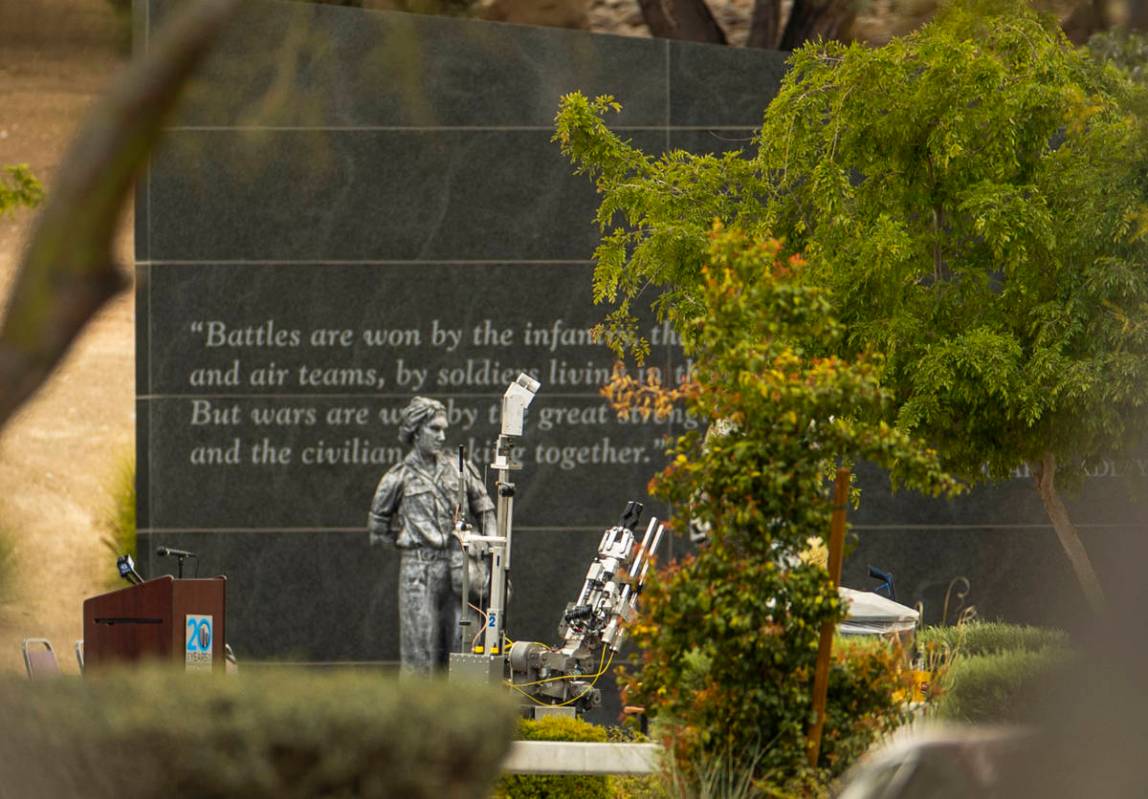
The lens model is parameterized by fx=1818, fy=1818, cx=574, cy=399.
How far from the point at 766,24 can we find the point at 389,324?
781cm

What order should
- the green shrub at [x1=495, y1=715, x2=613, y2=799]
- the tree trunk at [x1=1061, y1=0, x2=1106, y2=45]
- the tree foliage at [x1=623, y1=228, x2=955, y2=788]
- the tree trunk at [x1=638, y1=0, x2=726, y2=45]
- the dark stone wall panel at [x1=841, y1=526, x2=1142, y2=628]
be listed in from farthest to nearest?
1. the tree trunk at [x1=1061, y1=0, x2=1106, y2=45]
2. the tree trunk at [x1=638, y1=0, x2=726, y2=45]
3. the dark stone wall panel at [x1=841, y1=526, x2=1142, y2=628]
4. the green shrub at [x1=495, y1=715, x2=613, y2=799]
5. the tree foliage at [x1=623, y1=228, x2=955, y2=788]

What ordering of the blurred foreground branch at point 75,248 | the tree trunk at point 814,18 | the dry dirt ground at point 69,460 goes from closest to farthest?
the blurred foreground branch at point 75,248, the tree trunk at point 814,18, the dry dirt ground at point 69,460

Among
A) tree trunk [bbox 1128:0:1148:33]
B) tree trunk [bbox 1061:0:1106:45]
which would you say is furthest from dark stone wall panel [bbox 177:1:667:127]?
tree trunk [bbox 1128:0:1148:33]

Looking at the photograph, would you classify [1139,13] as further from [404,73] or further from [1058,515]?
[404,73]

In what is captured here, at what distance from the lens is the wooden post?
8844 mm

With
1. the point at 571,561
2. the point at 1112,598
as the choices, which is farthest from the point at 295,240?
A: the point at 1112,598

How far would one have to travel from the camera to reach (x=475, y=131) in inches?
781

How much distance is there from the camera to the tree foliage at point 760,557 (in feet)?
28.8

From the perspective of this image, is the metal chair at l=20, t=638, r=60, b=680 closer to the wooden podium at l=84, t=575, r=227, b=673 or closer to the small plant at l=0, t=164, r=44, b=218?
the wooden podium at l=84, t=575, r=227, b=673

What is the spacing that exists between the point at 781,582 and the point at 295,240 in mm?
12065

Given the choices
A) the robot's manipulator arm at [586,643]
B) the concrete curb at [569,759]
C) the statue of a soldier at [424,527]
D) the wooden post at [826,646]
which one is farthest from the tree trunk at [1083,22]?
the concrete curb at [569,759]

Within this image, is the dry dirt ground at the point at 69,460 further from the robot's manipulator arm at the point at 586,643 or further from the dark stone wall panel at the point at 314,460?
the robot's manipulator arm at the point at 586,643

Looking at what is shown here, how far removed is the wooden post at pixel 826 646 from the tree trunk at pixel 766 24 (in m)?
15.9

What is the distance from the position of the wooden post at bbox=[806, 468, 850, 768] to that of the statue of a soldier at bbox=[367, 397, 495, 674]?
6.16 meters
